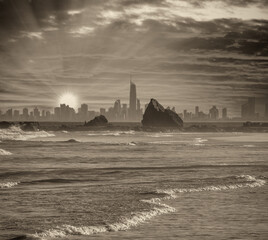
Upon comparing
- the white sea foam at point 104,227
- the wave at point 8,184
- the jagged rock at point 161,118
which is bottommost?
the white sea foam at point 104,227

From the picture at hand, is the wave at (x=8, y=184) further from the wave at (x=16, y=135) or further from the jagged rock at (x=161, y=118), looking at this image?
the jagged rock at (x=161, y=118)

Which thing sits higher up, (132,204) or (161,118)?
(161,118)

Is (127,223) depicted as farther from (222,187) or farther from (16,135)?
(16,135)

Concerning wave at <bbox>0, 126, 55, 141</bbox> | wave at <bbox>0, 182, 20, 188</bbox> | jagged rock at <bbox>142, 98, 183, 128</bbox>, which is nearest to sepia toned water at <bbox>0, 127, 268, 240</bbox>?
wave at <bbox>0, 182, 20, 188</bbox>

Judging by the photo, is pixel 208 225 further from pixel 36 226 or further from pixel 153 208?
pixel 36 226

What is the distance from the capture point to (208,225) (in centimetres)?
1308

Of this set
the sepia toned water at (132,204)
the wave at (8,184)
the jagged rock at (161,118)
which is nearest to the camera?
the sepia toned water at (132,204)

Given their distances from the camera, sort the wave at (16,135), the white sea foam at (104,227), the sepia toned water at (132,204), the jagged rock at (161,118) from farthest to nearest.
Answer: the jagged rock at (161,118), the wave at (16,135), the sepia toned water at (132,204), the white sea foam at (104,227)

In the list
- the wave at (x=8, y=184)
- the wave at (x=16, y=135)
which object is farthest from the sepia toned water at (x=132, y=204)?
the wave at (x=16, y=135)

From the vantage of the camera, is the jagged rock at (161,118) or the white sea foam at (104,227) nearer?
the white sea foam at (104,227)

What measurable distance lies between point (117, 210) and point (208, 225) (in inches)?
139

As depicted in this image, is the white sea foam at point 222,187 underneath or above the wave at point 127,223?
above

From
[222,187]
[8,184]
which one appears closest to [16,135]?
[8,184]

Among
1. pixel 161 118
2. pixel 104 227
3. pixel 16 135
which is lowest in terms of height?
pixel 104 227
